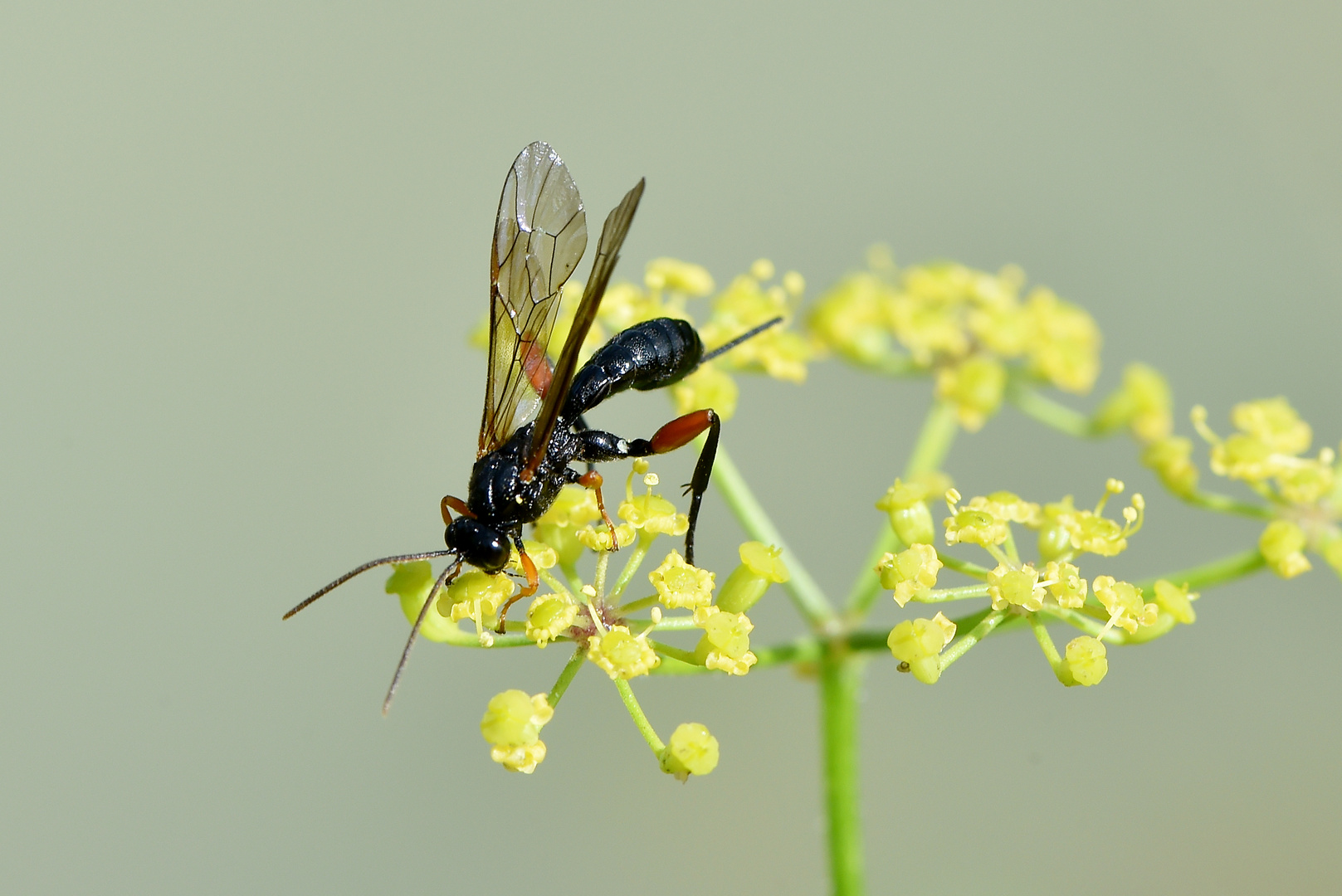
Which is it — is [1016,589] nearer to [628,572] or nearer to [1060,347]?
[628,572]

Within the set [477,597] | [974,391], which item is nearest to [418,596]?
[477,597]

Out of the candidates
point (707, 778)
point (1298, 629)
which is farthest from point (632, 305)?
point (1298, 629)

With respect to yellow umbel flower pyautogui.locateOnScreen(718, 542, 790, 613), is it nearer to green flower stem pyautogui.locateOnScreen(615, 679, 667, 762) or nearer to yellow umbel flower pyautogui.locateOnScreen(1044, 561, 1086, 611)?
green flower stem pyautogui.locateOnScreen(615, 679, 667, 762)

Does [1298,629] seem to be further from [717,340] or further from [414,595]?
[414,595]

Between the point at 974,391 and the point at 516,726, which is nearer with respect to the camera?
the point at 516,726

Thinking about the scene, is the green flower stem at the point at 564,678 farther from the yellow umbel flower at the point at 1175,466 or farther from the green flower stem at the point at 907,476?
the yellow umbel flower at the point at 1175,466

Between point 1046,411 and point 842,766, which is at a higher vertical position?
point 1046,411

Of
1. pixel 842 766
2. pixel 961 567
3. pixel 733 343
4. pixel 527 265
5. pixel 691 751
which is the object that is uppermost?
pixel 527 265
